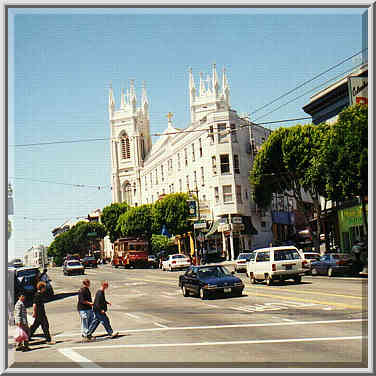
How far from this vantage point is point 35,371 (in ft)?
35.4

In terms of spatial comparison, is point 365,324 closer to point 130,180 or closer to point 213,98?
point 213,98

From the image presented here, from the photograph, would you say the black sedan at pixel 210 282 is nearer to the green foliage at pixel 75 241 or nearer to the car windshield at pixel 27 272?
the car windshield at pixel 27 272

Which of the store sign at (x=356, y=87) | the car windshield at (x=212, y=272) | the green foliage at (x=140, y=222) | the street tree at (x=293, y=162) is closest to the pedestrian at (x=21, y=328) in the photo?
the car windshield at (x=212, y=272)

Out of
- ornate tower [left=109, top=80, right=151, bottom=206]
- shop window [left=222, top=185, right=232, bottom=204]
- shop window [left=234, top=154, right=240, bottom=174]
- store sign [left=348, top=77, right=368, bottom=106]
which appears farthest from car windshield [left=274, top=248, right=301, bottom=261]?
ornate tower [left=109, top=80, right=151, bottom=206]

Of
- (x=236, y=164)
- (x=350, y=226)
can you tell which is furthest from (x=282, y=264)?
(x=236, y=164)

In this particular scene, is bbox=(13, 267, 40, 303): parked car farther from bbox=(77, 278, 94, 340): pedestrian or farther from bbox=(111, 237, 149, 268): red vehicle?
bbox=(111, 237, 149, 268): red vehicle

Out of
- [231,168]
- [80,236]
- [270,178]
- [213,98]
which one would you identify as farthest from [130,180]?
[270,178]

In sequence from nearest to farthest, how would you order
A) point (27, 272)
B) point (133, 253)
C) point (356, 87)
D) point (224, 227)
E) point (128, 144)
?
point (27, 272) < point (356, 87) < point (133, 253) < point (224, 227) < point (128, 144)

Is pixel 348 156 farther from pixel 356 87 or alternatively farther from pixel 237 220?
pixel 237 220

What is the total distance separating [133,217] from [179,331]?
65.9m

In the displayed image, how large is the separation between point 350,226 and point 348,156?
18699 mm

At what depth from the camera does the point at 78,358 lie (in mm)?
11953

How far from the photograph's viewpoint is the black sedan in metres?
24.2

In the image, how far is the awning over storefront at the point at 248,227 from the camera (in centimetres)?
6683
